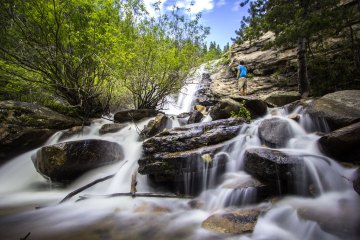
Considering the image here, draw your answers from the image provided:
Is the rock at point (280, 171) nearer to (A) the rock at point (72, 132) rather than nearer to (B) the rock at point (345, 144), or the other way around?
(B) the rock at point (345, 144)

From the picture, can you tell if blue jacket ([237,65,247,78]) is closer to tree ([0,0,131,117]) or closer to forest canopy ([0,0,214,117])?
forest canopy ([0,0,214,117])

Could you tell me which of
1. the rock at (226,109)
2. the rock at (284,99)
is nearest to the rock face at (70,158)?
the rock at (226,109)

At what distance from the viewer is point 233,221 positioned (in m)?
3.54

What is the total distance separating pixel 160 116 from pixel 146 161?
305 centimetres

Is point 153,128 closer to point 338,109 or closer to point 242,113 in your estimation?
point 242,113

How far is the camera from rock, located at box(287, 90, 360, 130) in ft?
17.0

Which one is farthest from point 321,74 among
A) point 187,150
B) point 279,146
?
point 187,150

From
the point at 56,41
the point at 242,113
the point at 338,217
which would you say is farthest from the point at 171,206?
the point at 56,41

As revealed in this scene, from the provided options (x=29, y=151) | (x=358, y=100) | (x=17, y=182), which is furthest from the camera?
(x=29, y=151)

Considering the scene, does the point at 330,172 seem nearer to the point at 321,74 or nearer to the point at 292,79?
the point at 321,74

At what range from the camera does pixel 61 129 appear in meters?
7.93

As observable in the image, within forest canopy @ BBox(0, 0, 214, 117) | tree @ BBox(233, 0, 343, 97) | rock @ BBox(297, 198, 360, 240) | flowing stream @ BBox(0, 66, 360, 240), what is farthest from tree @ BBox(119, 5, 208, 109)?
rock @ BBox(297, 198, 360, 240)

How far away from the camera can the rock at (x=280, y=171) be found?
411 cm

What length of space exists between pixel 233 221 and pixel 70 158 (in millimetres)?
4133
